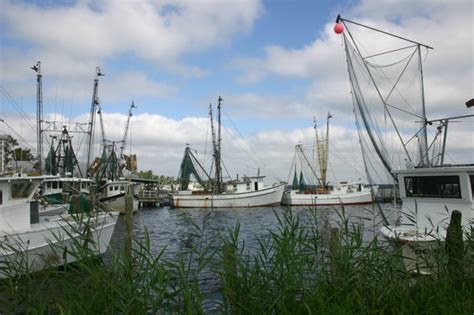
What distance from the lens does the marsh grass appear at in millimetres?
5695

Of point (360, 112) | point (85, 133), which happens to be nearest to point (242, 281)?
point (360, 112)

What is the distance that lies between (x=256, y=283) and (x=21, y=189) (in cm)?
1233

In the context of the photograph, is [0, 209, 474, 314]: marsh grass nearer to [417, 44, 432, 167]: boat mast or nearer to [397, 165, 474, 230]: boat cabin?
[397, 165, 474, 230]: boat cabin

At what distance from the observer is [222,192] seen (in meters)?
70.6

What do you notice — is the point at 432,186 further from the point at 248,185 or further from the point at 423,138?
the point at 248,185

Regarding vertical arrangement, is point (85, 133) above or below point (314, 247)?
above

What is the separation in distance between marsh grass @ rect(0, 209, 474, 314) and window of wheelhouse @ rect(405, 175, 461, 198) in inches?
302

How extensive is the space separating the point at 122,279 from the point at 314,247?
338 cm

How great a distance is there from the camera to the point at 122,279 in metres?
5.68

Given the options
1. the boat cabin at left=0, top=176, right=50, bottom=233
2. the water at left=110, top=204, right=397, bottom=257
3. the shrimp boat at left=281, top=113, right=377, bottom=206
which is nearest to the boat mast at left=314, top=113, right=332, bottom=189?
the shrimp boat at left=281, top=113, right=377, bottom=206

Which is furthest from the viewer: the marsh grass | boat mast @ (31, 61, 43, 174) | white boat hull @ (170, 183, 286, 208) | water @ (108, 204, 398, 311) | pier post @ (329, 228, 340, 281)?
white boat hull @ (170, 183, 286, 208)

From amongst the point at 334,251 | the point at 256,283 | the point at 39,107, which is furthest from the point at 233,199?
the point at 256,283

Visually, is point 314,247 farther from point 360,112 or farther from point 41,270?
point 360,112

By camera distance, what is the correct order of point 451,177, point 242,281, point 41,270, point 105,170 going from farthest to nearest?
point 105,170, point 451,177, point 41,270, point 242,281
